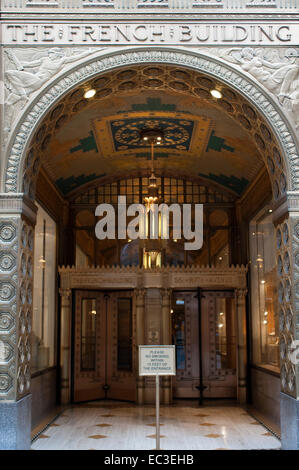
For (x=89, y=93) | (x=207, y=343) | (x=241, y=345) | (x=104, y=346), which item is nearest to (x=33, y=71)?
(x=89, y=93)

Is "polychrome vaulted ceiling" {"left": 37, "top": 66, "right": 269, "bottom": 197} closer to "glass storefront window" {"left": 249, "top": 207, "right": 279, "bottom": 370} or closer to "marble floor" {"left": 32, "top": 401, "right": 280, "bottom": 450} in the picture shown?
"glass storefront window" {"left": 249, "top": 207, "right": 279, "bottom": 370}

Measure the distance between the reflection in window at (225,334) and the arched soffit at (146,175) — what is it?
260 cm

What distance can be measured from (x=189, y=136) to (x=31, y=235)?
4441mm

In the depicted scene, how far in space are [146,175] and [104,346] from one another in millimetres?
4236

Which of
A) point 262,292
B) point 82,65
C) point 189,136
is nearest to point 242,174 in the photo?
point 189,136

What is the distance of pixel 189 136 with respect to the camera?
11.4 meters

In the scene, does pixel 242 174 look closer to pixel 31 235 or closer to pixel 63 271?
pixel 63 271

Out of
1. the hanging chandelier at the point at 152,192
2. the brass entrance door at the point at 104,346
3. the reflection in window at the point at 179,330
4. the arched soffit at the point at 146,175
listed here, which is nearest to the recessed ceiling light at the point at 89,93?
the hanging chandelier at the point at 152,192

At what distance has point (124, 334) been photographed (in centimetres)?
1371

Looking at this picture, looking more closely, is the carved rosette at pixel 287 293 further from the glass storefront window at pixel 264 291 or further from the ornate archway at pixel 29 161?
the glass storefront window at pixel 264 291

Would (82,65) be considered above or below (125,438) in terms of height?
above

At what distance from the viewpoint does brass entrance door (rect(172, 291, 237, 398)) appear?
1353cm

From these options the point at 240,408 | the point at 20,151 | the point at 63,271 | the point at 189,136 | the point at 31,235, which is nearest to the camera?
the point at 20,151

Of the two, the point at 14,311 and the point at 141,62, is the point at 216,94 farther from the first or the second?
the point at 14,311
